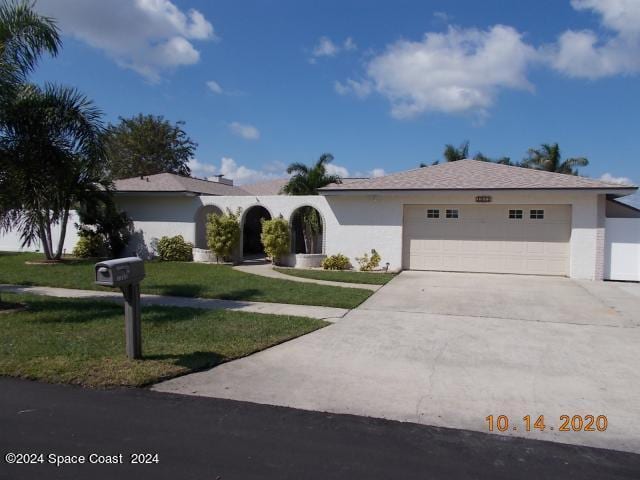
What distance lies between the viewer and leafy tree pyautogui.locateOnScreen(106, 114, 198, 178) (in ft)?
126

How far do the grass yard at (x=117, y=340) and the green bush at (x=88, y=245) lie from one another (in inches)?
381

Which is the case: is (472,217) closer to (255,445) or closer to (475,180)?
(475,180)

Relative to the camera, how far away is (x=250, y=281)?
12.9m

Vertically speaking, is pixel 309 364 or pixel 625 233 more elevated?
pixel 625 233

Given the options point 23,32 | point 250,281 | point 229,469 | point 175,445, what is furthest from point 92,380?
point 250,281

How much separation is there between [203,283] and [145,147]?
98.1ft

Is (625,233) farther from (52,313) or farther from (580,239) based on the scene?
(52,313)

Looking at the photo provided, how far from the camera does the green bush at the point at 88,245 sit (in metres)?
18.6

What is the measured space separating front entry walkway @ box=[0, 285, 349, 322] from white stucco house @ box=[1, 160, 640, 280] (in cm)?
718

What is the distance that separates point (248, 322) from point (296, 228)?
495 inches

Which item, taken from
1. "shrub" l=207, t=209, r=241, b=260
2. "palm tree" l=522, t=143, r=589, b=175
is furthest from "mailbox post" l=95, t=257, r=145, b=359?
"palm tree" l=522, t=143, r=589, b=175

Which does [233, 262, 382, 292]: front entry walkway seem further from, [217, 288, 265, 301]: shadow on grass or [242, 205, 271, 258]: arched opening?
[242, 205, 271, 258]: arched opening

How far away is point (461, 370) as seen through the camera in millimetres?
5797

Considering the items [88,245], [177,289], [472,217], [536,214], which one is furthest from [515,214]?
[88,245]
